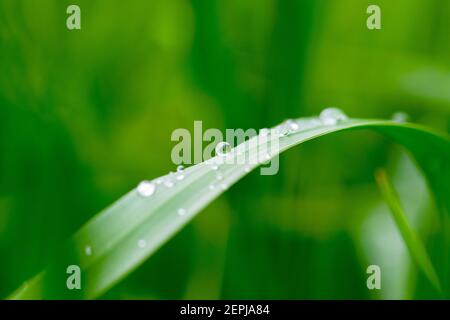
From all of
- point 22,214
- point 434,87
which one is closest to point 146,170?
point 22,214

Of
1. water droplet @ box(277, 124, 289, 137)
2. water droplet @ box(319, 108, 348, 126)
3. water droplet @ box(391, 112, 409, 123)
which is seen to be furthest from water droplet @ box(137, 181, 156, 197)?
water droplet @ box(391, 112, 409, 123)

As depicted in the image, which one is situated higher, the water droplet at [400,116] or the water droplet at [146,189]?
the water droplet at [400,116]

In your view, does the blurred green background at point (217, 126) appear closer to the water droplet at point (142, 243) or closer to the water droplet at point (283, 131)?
the water droplet at point (283, 131)

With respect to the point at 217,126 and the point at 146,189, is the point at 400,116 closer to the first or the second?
the point at 217,126

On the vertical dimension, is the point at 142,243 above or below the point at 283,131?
below

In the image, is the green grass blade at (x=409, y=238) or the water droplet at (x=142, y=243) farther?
the green grass blade at (x=409, y=238)

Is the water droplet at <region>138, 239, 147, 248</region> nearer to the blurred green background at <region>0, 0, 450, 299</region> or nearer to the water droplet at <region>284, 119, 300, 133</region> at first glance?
the water droplet at <region>284, 119, 300, 133</region>

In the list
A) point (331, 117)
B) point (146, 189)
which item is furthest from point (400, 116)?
point (146, 189)

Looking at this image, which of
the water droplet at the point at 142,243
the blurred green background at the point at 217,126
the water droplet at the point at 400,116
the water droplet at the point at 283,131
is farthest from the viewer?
the water droplet at the point at 400,116

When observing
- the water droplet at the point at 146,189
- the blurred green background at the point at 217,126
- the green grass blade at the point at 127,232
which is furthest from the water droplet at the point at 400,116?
the water droplet at the point at 146,189
